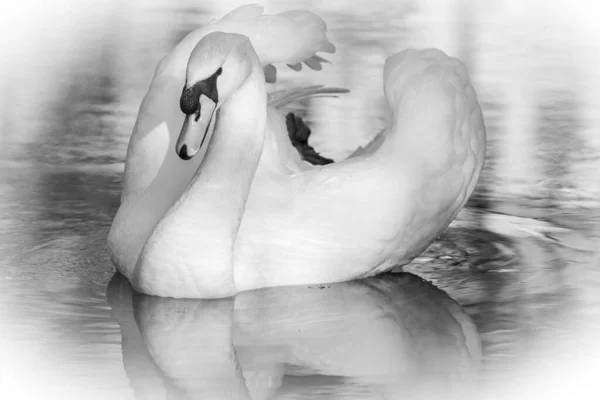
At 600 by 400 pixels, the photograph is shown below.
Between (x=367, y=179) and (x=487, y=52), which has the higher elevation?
(x=367, y=179)

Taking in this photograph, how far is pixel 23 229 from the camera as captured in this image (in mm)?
9516

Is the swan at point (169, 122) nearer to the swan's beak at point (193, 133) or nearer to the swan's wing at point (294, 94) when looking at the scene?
the swan's wing at point (294, 94)

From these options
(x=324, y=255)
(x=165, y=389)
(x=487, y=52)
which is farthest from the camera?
(x=487, y=52)

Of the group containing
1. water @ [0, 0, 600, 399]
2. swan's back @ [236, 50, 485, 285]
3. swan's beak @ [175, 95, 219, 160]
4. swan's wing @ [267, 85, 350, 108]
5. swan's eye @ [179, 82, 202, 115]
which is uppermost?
swan's eye @ [179, 82, 202, 115]

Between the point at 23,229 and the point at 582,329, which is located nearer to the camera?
the point at 582,329

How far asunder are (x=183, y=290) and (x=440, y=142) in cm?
161

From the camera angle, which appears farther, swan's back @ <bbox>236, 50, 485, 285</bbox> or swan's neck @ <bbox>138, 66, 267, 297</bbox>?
swan's back @ <bbox>236, 50, 485, 285</bbox>

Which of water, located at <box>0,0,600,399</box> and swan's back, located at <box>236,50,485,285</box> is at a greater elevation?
swan's back, located at <box>236,50,485,285</box>

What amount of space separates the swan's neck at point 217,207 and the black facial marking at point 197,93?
0.79 ft

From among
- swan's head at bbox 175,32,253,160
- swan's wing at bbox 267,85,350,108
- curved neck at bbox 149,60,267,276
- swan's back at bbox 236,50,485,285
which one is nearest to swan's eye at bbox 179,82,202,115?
swan's head at bbox 175,32,253,160

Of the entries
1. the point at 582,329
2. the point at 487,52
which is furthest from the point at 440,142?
the point at 487,52

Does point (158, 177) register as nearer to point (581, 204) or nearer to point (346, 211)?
point (346, 211)

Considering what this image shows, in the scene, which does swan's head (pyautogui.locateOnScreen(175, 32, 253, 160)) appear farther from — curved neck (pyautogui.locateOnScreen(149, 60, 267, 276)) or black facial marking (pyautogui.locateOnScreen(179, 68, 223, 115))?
curved neck (pyautogui.locateOnScreen(149, 60, 267, 276))

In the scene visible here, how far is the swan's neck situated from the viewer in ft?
26.5
